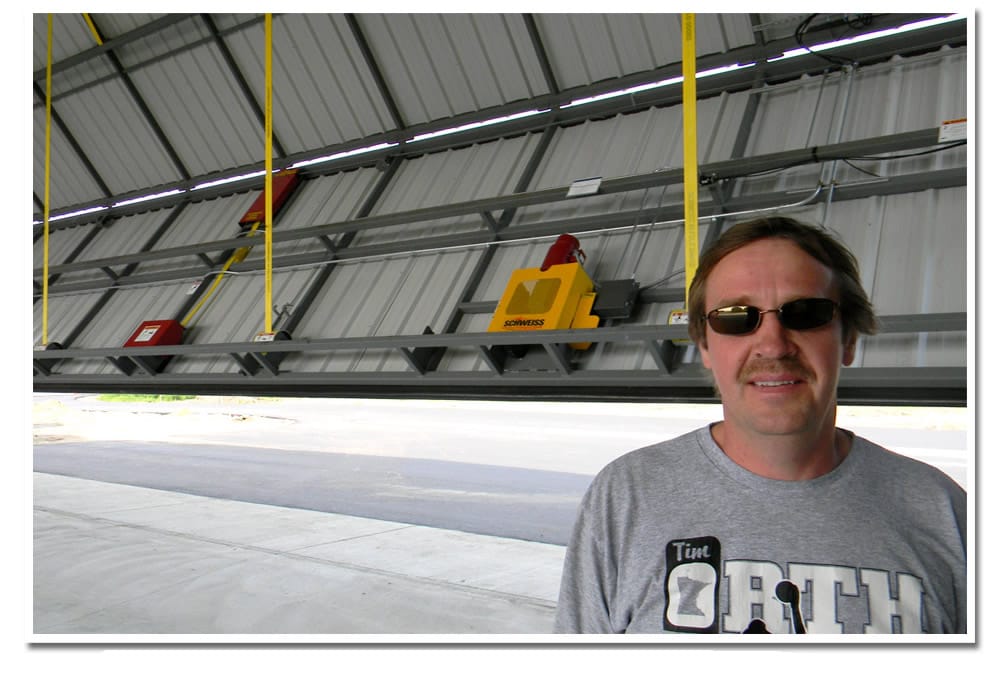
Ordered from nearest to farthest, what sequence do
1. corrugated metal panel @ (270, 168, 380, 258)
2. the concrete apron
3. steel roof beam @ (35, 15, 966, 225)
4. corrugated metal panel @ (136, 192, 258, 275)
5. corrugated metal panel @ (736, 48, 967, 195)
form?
corrugated metal panel @ (736, 48, 967, 195), steel roof beam @ (35, 15, 966, 225), corrugated metal panel @ (270, 168, 380, 258), the concrete apron, corrugated metal panel @ (136, 192, 258, 275)

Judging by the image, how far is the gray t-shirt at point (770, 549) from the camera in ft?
4.98

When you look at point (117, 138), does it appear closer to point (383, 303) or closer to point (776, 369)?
Answer: point (383, 303)

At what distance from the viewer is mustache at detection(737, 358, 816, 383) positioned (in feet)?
5.27

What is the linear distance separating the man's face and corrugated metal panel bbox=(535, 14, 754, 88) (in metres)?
4.19

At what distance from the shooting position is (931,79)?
185 inches

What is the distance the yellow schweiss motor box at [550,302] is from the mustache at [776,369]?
9.34 ft

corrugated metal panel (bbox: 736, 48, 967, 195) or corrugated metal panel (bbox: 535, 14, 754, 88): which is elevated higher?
corrugated metal panel (bbox: 535, 14, 754, 88)

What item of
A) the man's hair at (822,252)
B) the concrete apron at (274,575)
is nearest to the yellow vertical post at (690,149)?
the man's hair at (822,252)

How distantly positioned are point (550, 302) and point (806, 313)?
2.95 m

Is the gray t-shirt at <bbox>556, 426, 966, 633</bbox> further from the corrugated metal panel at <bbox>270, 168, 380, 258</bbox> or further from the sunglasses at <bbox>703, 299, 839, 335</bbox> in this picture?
the corrugated metal panel at <bbox>270, 168, 380, 258</bbox>

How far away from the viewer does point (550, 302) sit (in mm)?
4602

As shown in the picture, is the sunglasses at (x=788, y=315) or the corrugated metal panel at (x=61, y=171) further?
the corrugated metal panel at (x=61, y=171)

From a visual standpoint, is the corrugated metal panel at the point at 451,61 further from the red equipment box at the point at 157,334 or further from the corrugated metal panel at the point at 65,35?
the corrugated metal panel at the point at 65,35

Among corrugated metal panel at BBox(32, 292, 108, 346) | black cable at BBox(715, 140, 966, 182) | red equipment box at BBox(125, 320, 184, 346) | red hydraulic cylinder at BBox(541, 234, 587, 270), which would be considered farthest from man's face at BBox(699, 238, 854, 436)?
corrugated metal panel at BBox(32, 292, 108, 346)
